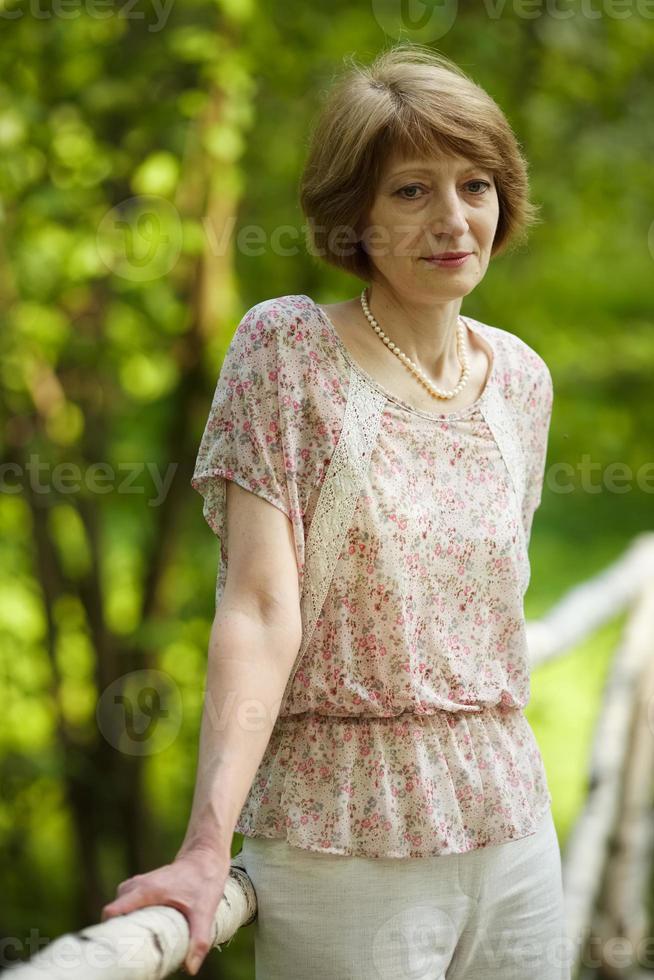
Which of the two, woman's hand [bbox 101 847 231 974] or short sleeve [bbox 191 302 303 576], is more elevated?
short sleeve [bbox 191 302 303 576]

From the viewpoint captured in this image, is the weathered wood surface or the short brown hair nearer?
the weathered wood surface

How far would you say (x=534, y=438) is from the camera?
66.7 inches

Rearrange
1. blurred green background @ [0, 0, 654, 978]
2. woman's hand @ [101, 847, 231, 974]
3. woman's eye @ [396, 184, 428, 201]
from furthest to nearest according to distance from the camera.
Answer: blurred green background @ [0, 0, 654, 978] < woman's eye @ [396, 184, 428, 201] < woman's hand @ [101, 847, 231, 974]

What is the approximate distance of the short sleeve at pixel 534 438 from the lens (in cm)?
168

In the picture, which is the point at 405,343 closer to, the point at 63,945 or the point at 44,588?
the point at 63,945

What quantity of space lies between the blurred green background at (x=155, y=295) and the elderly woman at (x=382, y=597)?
65.6 inches

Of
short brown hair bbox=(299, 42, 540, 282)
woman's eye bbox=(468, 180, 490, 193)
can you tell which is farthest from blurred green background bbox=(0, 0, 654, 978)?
woman's eye bbox=(468, 180, 490, 193)

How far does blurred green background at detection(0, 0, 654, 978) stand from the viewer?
3.13 meters

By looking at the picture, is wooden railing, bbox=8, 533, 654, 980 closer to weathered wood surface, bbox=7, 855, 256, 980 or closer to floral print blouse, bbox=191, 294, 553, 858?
floral print blouse, bbox=191, 294, 553, 858

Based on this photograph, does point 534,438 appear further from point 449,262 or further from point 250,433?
point 250,433

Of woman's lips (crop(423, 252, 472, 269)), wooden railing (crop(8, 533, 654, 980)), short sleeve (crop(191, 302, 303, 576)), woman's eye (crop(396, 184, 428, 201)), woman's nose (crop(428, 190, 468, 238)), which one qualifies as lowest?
wooden railing (crop(8, 533, 654, 980))

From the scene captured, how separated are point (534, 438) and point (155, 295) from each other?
187 centimetres

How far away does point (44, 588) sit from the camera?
A: 145 inches

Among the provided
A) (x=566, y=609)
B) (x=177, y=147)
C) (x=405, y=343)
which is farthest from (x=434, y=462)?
(x=177, y=147)
